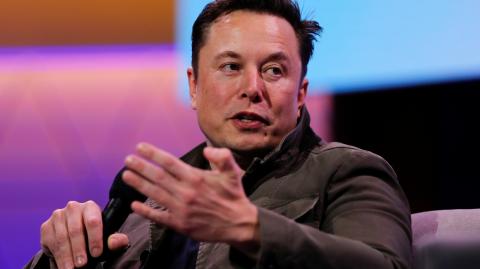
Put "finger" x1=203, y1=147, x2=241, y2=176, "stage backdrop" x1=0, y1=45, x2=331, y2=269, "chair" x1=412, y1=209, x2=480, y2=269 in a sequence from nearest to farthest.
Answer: "finger" x1=203, y1=147, x2=241, y2=176
"chair" x1=412, y1=209, x2=480, y2=269
"stage backdrop" x1=0, y1=45, x2=331, y2=269

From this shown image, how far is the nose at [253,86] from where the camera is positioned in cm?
140

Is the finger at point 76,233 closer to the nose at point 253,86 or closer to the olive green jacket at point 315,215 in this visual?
the olive green jacket at point 315,215

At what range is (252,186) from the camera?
1.35 metres

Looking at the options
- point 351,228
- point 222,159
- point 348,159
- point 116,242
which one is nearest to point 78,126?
point 116,242

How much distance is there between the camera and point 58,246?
4.30 ft

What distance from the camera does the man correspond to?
954mm

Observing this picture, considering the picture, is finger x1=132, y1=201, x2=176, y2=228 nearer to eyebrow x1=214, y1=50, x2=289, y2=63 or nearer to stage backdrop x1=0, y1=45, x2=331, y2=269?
eyebrow x1=214, y1=50, x2=289, y2=63

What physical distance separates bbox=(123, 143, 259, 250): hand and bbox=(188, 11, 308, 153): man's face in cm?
46

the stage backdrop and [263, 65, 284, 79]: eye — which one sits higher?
[263, 65, 284, 79]: eye

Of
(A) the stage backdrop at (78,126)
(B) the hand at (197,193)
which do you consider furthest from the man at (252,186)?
(A) the stage backdrop at (78,126)

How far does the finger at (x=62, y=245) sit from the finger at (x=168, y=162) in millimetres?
415

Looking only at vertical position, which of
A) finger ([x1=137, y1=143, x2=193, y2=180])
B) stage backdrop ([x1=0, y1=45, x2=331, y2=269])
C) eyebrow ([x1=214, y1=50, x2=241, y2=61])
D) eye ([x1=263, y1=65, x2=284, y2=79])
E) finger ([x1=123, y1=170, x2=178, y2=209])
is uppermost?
finger ([x1=137, y1=143, x2=193, y2=180])

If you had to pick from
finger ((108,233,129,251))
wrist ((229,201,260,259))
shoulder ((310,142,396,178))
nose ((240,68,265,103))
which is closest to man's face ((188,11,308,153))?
nose ((240,68,265,103))

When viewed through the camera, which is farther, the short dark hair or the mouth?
the short dark hair
